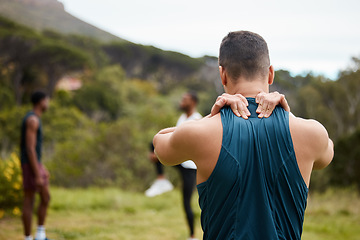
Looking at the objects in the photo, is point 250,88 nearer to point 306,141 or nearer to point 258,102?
point 258,102

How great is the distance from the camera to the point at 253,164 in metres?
1.45

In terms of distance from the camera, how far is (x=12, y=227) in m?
5.32

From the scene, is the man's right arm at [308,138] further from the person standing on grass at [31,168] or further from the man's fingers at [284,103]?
the person standing on grass at [31,168]

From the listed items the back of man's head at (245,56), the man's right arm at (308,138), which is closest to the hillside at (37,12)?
the back of man's head at (245,56)

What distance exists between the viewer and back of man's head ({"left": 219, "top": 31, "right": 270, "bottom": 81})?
158cm

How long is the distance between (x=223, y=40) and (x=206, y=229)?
0.81 m

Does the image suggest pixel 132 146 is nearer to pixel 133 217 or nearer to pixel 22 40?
pixel 133 217

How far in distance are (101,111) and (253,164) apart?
29.6 metres

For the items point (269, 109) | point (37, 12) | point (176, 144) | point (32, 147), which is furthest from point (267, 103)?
point (37, 12)

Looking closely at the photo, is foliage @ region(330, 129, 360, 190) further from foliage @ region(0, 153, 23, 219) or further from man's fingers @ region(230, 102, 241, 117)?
man's fingers @ region(230, 102, 241, 117)

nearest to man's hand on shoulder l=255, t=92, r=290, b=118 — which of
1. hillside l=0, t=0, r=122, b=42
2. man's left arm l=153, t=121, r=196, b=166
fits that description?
man's left arm l=153, t=121, r=196, b=166

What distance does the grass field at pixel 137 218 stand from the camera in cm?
524

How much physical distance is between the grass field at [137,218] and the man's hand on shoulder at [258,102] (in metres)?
3.90

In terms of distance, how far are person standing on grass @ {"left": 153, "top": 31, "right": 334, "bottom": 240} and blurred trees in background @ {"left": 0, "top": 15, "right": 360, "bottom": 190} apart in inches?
334
